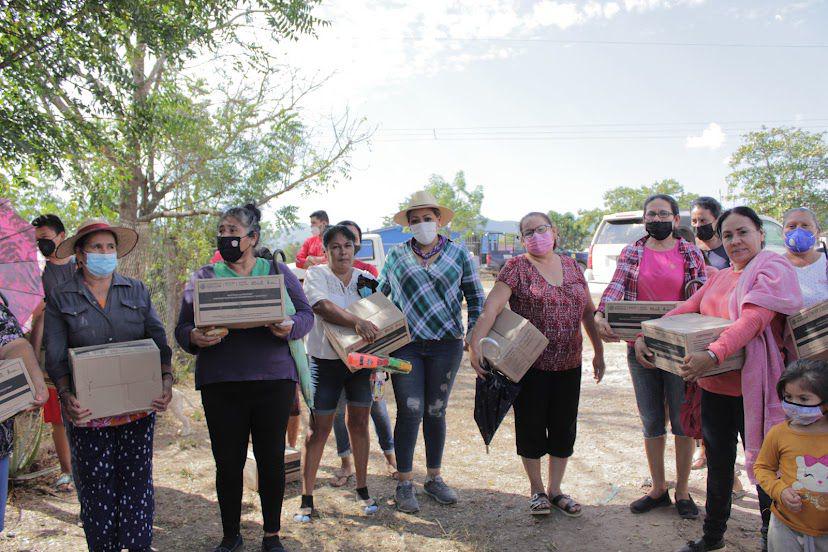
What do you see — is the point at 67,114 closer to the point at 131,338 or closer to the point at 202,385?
the point at 131,338

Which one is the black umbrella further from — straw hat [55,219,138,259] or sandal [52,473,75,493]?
sandal [52,473,75,493]

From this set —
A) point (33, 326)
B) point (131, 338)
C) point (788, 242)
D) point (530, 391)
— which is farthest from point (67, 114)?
point (788, 242)

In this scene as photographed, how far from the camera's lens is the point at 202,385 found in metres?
3.05

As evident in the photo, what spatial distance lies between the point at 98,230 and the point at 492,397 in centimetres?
245

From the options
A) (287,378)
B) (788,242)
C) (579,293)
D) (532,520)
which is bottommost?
(532,520)

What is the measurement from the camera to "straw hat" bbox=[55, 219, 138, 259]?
2975mm

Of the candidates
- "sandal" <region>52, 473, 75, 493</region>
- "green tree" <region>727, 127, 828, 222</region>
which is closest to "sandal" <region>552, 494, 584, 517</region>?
"sandal" <region>52, 473, 75, 493</region>

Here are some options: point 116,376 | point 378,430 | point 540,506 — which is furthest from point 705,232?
point 116,376

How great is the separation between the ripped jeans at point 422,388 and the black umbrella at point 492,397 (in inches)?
Answer: 11.7

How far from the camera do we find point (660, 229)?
11.8ft

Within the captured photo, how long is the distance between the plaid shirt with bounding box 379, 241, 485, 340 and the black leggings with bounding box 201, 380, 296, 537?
102 cm

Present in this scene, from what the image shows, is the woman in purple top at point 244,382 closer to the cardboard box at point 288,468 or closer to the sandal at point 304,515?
the sandal at point 304,515

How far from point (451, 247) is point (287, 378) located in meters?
1.51

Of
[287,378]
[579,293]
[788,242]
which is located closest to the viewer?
[287,378]
